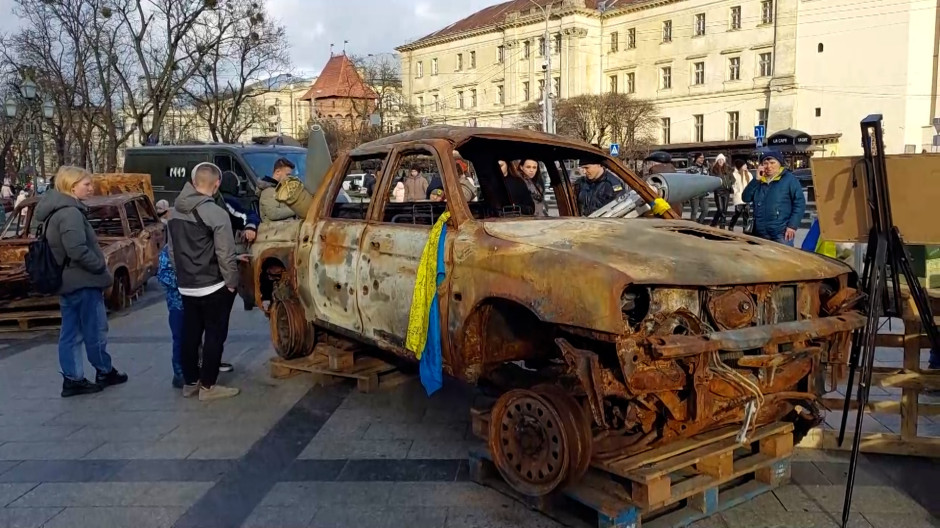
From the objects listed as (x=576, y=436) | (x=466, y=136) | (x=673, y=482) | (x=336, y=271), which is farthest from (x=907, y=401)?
(x=336, y=271)

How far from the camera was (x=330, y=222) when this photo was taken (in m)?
5.58

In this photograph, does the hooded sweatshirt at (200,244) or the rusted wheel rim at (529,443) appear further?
the hooded sweatshirt at (200,244)

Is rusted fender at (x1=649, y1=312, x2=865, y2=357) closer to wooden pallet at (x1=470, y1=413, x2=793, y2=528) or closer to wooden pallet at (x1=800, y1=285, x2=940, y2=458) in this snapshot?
wooden pallet at (x1=470, y1=413, x2=793, y2=528)

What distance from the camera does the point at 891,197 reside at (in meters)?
4.04

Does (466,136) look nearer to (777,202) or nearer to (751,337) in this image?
→ (751,337)

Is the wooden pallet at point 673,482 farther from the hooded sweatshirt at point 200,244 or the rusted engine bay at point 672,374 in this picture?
the hooded sweatshirt at point 200,244

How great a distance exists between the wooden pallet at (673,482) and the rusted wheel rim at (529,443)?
0.45 ft

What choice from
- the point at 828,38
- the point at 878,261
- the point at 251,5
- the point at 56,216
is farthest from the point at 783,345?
the point at 828,38

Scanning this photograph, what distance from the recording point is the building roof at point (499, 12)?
6900 cm

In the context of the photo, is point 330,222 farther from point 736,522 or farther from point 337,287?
point 736,522

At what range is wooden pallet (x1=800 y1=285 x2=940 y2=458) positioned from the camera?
14.6 feet

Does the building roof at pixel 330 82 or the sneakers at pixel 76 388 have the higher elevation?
the building roof at pixel 330 82

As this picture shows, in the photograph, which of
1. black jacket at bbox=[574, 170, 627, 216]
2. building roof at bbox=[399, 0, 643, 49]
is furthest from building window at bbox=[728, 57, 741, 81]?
black jacket at bbox=[574, 170, 627, 216]

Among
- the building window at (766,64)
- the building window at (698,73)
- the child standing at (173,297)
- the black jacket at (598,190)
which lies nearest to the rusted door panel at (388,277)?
the child standing at (173,297)
